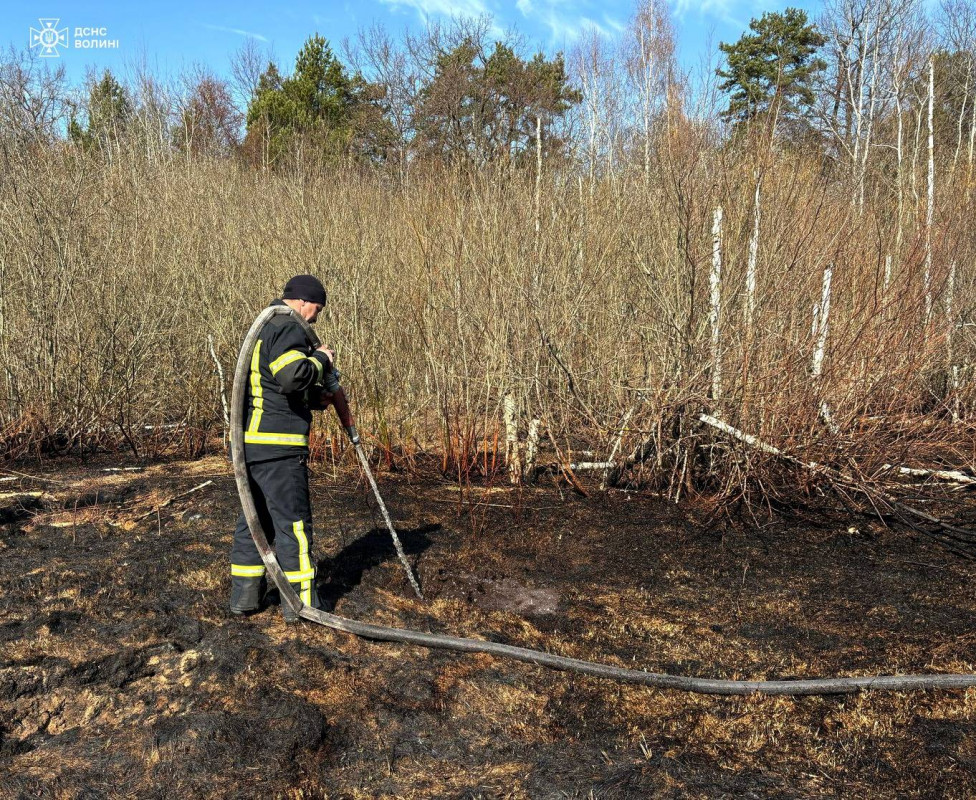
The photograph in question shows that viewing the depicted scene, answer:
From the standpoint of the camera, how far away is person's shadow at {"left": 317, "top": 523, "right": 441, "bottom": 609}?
4480 mm

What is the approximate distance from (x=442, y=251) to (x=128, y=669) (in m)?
4.67

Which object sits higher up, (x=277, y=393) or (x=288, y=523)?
(x=277, y=393)

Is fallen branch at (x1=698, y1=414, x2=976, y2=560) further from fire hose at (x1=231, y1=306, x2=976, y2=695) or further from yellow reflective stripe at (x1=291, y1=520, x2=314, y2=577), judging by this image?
yellow reflective stripe at (x1=291, y1=520, x2=314, y2=577)

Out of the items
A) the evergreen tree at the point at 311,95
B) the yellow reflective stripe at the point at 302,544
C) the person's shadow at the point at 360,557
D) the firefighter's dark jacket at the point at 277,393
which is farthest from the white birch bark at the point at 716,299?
the evergreen tree at the point at 311,95

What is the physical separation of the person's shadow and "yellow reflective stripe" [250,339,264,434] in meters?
1.10

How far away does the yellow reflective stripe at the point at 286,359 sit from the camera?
11.8ft

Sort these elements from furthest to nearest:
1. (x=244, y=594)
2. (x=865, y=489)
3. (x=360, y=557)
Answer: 1. (x=865, y=489)
2. (x=360, y=557)
3. (x=244, y=594)

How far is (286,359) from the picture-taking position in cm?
362

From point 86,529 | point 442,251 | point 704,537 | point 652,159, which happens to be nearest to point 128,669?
point 86,529

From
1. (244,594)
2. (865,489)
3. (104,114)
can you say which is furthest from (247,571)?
(104,114)

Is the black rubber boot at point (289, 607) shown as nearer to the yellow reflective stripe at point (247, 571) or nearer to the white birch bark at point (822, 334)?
the yellow reflective stripe at point (247, 571)

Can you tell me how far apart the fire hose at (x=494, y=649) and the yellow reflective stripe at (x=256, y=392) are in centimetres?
7

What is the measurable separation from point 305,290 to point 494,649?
202cm

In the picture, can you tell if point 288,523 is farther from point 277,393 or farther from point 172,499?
point 172,499
